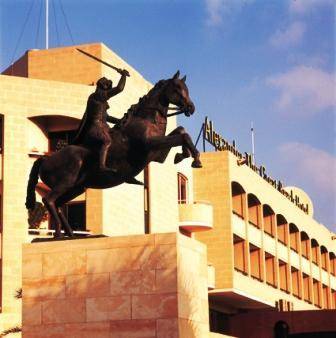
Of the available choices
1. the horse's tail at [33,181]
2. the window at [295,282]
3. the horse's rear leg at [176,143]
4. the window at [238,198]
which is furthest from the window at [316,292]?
the horse's rear leg at [176,143]

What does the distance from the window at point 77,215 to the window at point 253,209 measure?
18690 mm

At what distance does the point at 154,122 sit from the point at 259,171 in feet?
160

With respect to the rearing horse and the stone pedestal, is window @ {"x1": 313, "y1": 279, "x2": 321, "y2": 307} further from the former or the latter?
the rearing horse

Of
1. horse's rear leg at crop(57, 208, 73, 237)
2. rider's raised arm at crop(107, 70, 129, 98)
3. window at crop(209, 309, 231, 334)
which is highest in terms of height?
rider's raised arm at crop(107, 70, 129, 98)

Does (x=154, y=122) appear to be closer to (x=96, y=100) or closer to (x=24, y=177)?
(x=96, y=100)

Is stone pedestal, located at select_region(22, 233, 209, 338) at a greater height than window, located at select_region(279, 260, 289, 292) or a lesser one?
lesser

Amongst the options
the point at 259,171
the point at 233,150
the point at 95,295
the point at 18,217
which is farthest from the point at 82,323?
the point at 259,171

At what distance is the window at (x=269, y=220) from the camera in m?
71.1

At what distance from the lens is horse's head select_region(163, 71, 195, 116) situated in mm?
21688

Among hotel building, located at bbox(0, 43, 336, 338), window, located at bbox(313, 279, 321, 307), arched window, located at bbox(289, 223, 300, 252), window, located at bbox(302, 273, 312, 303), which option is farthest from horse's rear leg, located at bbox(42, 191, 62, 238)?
window, located at bbox(313, 279, 321, 307)

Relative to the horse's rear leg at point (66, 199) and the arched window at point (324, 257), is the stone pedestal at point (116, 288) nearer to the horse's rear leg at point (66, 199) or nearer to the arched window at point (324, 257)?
the horse's rear leg at point (66, 199)

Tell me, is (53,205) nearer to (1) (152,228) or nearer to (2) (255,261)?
(1) (152,228)

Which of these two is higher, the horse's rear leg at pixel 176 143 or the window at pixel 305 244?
the window at pixel 305 244

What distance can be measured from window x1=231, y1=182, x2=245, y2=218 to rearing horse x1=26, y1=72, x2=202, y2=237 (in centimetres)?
4140
